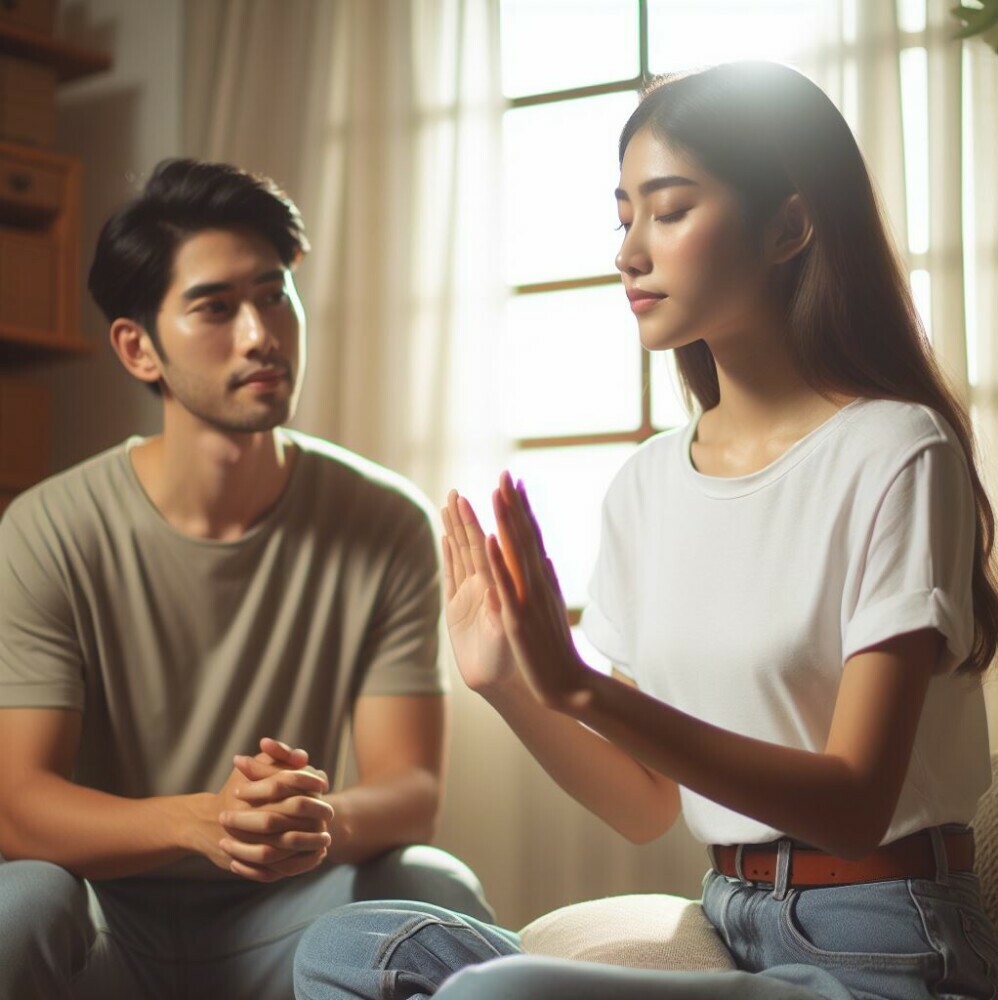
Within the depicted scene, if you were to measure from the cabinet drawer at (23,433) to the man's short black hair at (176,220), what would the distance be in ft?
3.60

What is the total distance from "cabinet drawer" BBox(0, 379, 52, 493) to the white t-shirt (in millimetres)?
2016

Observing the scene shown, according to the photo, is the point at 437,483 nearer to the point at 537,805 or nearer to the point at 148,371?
the point at 537,805

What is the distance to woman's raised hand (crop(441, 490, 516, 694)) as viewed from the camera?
1112mm

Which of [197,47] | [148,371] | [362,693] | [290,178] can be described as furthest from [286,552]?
[197,47]

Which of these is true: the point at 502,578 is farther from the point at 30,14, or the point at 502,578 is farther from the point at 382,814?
the point at 30,14

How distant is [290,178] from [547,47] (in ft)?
2.09

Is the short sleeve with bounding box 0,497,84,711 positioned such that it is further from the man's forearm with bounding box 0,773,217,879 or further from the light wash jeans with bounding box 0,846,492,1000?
the light wash jeans with bounding box 0,846,492,1000

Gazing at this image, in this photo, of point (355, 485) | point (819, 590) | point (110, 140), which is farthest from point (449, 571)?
point (110, 140)

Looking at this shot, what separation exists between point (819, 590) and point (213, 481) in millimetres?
1015

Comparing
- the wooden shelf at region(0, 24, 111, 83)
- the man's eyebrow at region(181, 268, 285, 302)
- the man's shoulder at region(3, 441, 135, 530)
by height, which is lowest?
the man's shoulder at region(3, 441, 135, 530)

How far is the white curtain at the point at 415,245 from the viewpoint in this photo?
2.52m

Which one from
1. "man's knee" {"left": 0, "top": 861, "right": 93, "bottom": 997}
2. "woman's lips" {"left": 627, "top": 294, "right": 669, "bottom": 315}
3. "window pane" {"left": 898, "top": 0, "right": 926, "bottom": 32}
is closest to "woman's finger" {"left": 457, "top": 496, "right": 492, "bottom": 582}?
"woman's lips" {"left": 627, "top": 294, "right": 669, "bottom": 315}

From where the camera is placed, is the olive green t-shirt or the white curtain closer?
the olive green t-shirt

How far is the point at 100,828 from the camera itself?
155cm
